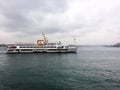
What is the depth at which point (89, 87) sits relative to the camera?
26.2 meters

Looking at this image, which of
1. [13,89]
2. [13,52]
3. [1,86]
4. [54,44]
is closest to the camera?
[13,89]

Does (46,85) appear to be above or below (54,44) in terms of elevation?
below

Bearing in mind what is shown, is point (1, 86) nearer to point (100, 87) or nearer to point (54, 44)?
point (100, 87)

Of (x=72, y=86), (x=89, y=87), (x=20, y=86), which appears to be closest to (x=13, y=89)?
(x=20, y=86)

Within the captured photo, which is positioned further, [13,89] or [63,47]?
[63,47]

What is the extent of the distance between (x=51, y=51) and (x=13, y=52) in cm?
2938

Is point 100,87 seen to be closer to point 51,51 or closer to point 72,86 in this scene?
point 72,86

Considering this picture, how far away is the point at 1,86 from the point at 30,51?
8175 cm

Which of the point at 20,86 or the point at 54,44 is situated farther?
the point at 54,44

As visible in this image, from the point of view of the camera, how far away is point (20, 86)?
26547 mm

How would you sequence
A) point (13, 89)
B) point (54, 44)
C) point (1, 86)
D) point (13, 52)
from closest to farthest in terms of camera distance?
point (13, 89)
point (1, 86)
point (13, 52)
point (54, 44)

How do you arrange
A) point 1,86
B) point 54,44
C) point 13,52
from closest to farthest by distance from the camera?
point 1,86 → point 13,52 → point 54,44

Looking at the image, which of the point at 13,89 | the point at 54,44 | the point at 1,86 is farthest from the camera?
the point at 54,44

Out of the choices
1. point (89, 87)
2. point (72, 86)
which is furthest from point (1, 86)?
point (89, 87)
